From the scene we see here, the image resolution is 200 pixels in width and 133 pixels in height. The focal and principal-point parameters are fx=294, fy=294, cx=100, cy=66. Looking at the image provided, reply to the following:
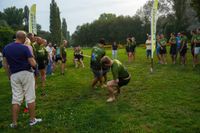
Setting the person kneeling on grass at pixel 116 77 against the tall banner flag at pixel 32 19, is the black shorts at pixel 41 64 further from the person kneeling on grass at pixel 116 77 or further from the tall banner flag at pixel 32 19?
the person kneeling on grass at pixel 116 77

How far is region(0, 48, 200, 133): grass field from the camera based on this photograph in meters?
7.16

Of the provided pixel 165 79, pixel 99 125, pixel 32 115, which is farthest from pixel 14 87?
pixel 165 79

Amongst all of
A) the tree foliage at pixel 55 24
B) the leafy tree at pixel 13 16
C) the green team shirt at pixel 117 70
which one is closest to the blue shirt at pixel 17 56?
the green team shirt at pixel 117 70

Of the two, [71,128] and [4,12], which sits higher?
[4,12]

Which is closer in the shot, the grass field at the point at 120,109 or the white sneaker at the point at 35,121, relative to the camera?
the grass field at the point at 120,109

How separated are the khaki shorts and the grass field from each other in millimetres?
766

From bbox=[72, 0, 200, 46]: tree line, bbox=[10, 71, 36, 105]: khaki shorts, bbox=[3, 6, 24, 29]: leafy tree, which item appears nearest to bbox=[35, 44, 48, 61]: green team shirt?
bbox=[10, 71, 36, 105]: khaki shorts

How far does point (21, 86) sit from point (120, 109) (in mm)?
3006

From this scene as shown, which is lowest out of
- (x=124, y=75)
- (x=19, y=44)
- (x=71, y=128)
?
(x=71, y=128)

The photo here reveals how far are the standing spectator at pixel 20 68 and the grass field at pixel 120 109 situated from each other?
81cm

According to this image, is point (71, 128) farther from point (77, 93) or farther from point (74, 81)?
point (74, 81)

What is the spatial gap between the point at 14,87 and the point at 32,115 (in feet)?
2.87

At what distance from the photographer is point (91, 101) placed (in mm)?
9820

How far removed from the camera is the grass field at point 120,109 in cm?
716
